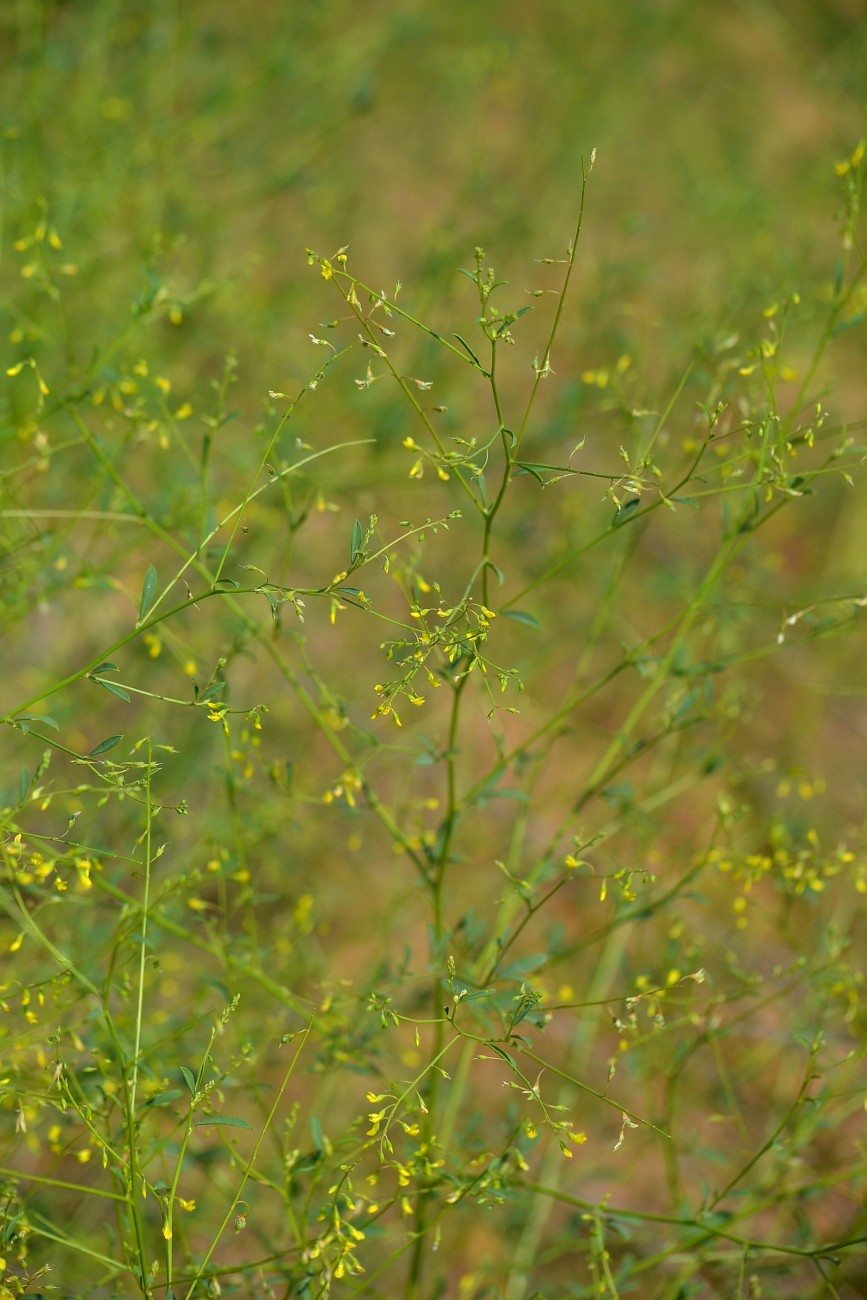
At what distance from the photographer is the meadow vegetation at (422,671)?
4.21 feet

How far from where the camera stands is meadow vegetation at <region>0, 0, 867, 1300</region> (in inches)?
50.5

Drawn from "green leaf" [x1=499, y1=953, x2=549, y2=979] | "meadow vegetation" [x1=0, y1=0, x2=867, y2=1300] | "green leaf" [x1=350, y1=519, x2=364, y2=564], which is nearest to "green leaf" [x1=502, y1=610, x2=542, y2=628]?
"meadow vegetation" [x1=0, y1=0, x2=867, y2=1300]

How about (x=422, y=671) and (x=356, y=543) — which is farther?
(x=422, y=671)

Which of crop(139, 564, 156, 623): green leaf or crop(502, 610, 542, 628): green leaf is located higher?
crop(502, 610, 542, 628): green leaf

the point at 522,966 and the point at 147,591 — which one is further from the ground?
the point at 147,591

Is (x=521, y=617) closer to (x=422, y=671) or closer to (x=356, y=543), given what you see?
(x=356, y=543)

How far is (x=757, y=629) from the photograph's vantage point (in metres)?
3.10

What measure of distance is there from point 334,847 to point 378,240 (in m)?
2.00

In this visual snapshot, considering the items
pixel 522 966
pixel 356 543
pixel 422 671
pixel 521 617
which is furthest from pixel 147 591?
pixel 422 671

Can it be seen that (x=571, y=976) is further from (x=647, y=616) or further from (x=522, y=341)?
(x=522, y=341)

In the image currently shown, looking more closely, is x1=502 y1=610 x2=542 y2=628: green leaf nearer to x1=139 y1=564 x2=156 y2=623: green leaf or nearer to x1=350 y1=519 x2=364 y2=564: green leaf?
x1=350 y1=519 x2=364 y2=564: green leaf

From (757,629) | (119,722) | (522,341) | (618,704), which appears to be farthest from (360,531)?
(522,341)

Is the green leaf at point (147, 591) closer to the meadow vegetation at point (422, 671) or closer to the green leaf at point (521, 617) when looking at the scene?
the meadow vegetation at point (422, 671)

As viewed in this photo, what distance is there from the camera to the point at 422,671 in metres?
2.12
